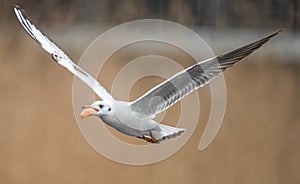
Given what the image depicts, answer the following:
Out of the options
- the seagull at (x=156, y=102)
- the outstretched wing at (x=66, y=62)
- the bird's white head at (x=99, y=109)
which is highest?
the outstretched wing at (x=66, y=62)

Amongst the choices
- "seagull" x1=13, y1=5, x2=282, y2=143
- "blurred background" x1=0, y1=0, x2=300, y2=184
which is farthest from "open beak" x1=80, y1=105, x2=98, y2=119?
"blurred background" x1=0, y1=0, x2=300, y2=184

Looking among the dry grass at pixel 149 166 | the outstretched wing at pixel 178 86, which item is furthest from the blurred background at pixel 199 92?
the outstretched wing at pixel 178 86

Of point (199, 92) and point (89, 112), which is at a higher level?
point (199, 92)

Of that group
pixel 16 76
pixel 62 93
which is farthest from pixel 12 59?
pixel 62 93

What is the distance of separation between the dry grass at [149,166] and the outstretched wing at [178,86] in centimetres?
109

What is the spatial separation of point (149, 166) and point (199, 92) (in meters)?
0.28

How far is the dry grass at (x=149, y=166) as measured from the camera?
191cm

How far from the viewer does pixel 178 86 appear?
76 centimetres

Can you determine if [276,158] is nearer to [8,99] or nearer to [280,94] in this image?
[280,94]

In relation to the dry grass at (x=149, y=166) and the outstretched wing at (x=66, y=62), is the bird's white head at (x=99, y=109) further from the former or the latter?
the dry grass at (x=149, y=166)

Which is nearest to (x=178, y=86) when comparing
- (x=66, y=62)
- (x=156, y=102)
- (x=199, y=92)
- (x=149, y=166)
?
(x=156, y=102)

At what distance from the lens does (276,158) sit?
195 cm

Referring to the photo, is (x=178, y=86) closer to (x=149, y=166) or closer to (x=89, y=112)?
(x=89, y=112)

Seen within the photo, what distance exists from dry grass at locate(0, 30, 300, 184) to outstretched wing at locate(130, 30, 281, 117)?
1090 millimetres
